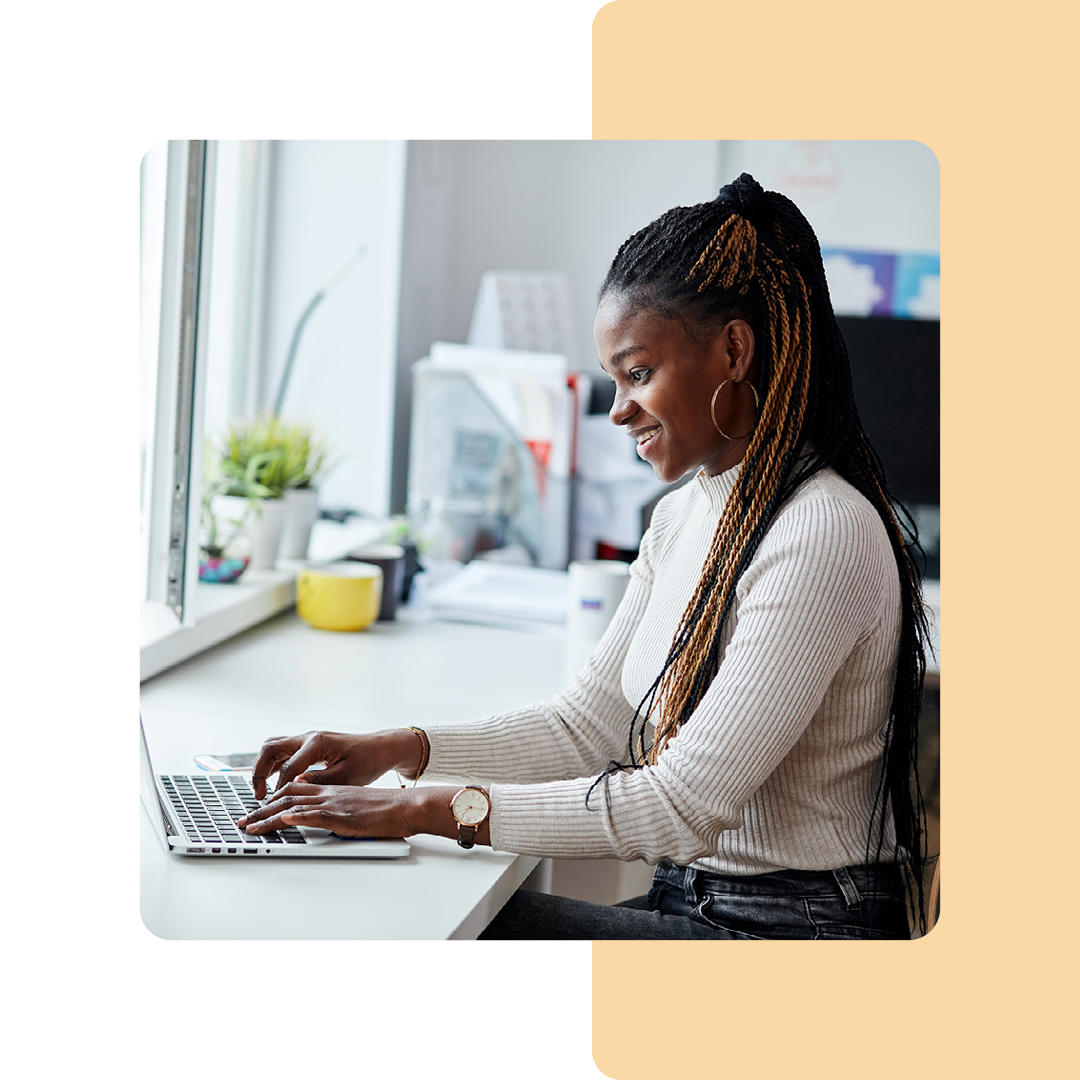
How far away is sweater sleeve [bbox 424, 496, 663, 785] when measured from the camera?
0.91 m

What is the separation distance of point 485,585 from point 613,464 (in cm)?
20

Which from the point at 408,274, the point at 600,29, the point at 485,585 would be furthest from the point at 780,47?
the point at 408,274

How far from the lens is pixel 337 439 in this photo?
4.56 ft

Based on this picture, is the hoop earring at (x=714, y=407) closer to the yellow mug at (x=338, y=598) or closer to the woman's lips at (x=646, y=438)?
the woman's lips at (x=646, y=438)

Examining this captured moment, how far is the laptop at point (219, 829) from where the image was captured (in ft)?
2.59

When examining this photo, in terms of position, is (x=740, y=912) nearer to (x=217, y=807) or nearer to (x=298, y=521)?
(x=217, y=807)

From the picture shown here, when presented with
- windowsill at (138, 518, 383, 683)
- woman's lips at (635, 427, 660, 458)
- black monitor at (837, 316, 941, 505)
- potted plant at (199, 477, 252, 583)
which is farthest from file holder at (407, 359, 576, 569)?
woman's lips at (635, 427, 660, 458)

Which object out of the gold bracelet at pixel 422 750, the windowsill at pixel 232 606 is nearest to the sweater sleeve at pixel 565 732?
the gold bracelet at pixel 422 750

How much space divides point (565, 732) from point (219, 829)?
283mm

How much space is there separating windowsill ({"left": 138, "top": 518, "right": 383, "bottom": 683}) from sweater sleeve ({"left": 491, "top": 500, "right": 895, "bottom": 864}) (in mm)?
396

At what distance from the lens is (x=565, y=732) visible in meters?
0.93

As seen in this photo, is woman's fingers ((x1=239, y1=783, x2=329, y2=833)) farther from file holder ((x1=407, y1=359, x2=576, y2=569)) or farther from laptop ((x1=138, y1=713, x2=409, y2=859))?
file holder ((x1=407, y1=359, x2=576, y2=569))

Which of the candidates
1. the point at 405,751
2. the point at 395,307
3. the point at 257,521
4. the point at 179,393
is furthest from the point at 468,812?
the point at 395,307

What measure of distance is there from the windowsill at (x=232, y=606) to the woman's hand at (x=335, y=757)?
13cm
